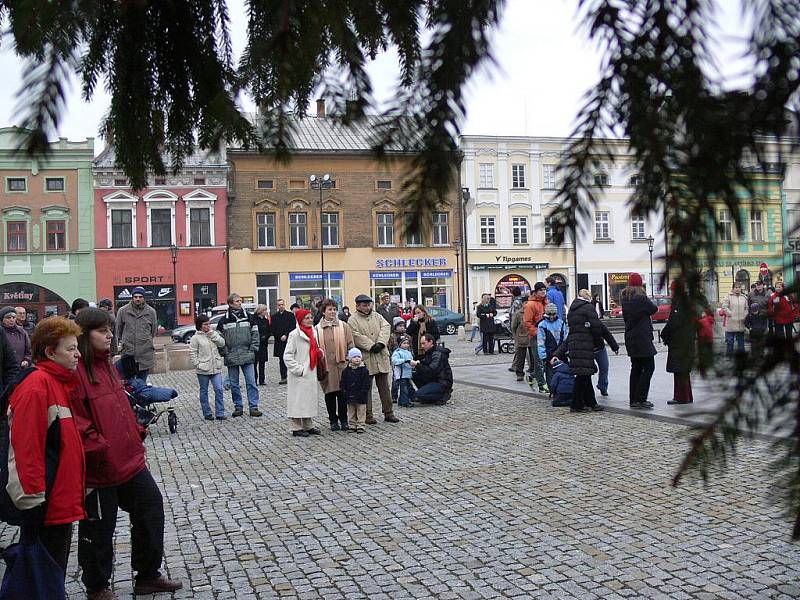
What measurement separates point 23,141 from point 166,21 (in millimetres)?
508

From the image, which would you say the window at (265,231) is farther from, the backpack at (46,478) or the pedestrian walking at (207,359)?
the backpack at (46,478)

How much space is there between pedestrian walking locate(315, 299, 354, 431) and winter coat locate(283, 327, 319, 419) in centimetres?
23

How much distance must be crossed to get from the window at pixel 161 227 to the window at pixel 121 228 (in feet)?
3.50

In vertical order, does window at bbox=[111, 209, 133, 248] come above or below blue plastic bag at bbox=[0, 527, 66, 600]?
above

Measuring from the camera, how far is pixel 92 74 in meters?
1.75

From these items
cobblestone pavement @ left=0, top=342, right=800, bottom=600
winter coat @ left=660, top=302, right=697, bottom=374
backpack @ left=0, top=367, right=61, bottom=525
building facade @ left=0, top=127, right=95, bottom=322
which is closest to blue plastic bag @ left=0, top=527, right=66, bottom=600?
backpack @ left=0, top=367, right=61, bottom=525

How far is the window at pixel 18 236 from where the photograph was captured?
37406 millimetres

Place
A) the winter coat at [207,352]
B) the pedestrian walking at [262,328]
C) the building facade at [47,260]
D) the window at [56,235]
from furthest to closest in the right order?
the window at [56,235] → the building facade at [47,260] → the pedestrian walking at [262,328] → the winter coat at [207,352]

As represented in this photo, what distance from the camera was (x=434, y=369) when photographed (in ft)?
42.0

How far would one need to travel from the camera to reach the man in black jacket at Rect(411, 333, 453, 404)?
41.7 feet

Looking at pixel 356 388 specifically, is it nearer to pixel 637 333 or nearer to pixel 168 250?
pixel 637 333

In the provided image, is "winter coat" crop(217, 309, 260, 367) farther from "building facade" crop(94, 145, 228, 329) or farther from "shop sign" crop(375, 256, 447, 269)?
"building facade" crop(94, 145, 228, 329)

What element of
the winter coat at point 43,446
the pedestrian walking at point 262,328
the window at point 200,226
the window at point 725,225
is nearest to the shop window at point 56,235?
the window at point 200,226

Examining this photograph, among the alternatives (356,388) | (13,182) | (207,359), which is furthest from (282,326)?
(13,182)
